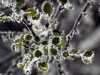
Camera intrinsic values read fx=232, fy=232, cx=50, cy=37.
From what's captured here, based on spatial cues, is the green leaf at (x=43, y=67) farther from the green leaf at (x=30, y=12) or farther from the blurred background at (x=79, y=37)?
the blurred background at (x=79, y=37)

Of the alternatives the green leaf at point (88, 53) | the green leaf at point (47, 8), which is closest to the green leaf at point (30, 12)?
the green leaf at point (47, 8)

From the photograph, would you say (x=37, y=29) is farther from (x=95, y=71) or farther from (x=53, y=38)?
(x=95, y=71)

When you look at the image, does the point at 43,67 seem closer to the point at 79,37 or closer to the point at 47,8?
the point at 47,8

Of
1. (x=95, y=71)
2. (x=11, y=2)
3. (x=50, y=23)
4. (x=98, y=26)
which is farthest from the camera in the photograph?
(x=95, y=71)

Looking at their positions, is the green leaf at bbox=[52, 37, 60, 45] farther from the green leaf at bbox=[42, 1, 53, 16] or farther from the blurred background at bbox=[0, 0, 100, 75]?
the blurred background at bbox=[0, 0, 100, 75]

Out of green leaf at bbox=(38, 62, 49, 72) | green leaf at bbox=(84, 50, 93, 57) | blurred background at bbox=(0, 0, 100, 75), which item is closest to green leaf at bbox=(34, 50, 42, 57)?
green leaf at bbox=(38, 62, 49, 72)

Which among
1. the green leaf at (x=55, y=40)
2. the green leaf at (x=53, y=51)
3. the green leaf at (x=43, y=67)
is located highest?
the green leaf at (x=55, y=40)

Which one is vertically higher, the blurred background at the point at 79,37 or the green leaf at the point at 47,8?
the blurred background at the point at 79,37

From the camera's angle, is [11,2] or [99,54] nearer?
[11,2]

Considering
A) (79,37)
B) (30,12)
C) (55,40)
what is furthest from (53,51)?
(79,37)

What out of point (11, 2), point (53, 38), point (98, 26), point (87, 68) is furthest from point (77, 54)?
point (87, 68)

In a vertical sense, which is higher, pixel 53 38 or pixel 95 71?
pixel 95 71
